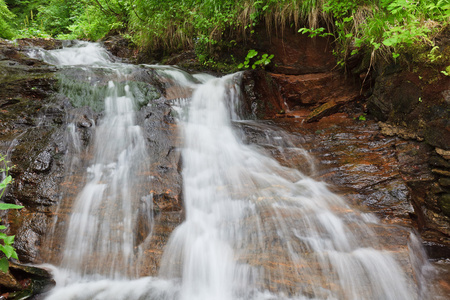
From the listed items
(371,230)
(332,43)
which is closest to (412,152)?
(371,230)

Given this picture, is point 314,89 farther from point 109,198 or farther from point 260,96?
point 109,198

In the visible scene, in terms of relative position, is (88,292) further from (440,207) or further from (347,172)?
(440,207)

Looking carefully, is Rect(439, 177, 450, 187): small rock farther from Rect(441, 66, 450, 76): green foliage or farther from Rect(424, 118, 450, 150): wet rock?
Rect(441, 66, 450, 76): green foliage

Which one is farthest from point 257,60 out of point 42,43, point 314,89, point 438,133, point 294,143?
point 42,43

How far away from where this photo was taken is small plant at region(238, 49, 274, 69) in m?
5.62

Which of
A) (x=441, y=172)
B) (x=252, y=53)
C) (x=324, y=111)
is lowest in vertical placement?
(x=441, y=172)

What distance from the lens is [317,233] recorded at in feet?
8.81

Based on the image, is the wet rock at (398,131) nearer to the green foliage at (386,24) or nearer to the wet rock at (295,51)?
the green foliage at (386,24)

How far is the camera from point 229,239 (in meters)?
2.82

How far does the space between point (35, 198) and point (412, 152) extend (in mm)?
4859

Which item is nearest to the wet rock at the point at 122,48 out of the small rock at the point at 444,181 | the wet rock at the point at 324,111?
the wet rock at the point at 324,111

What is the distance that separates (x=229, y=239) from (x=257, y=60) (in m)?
4.43

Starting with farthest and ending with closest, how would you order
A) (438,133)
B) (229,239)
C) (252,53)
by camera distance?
(252,53), (438,133), (229,239)

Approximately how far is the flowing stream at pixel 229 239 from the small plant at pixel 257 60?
2588mm
